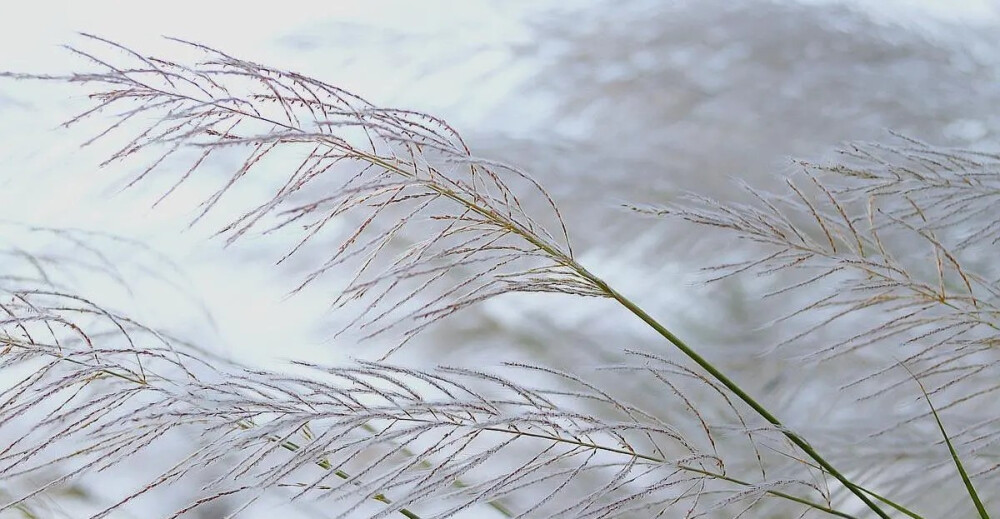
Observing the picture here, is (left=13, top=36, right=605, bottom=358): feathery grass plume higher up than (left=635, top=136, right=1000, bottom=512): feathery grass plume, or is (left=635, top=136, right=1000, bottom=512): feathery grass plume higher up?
(left=13, top=36, right=605, bottom=358): feathery grass plume

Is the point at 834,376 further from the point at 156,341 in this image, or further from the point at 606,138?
the point at 156,341

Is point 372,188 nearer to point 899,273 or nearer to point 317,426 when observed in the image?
point 317,426

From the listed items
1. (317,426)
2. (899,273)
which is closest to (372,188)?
(317,426)

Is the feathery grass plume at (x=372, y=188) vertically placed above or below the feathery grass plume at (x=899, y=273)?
above

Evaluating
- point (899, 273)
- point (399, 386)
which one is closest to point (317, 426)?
point (399, 386)
